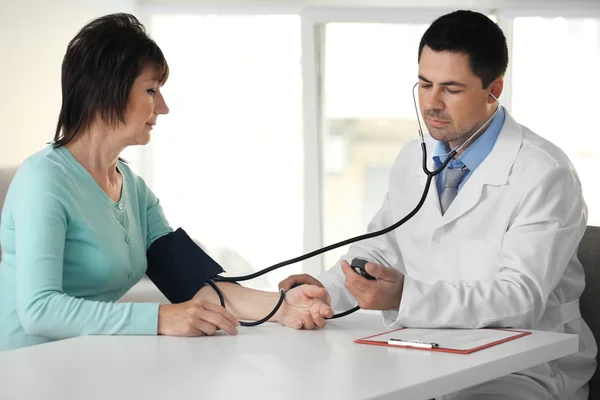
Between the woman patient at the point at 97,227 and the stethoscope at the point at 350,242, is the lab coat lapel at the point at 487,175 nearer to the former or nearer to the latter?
the stethoscope at the point at 350,242

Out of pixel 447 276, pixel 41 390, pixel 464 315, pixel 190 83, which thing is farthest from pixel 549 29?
pixel 41 390

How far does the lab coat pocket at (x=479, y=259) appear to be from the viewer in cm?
168

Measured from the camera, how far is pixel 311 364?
123 centimetres

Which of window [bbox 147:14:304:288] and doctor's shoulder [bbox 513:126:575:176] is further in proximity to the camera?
window [bbox 147:14:304:288]

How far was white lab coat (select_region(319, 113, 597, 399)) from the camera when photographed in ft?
4.95

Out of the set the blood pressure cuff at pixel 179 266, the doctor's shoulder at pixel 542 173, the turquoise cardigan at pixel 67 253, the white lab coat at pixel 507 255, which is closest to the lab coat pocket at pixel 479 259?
the white lab coat at pixel 507 255

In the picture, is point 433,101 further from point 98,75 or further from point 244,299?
point 98,75

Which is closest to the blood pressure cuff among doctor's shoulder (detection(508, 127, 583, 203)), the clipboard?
the clipboard

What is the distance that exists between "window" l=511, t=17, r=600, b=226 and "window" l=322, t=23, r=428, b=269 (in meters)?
0.54

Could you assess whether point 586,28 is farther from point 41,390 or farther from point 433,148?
point 41,390

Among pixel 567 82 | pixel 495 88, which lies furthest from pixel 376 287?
pixel 567 82

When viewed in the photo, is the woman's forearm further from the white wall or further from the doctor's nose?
the white wall

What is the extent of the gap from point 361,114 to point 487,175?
2.52 meters

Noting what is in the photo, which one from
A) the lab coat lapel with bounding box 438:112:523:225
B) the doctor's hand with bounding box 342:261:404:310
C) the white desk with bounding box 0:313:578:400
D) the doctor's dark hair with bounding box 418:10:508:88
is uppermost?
the doctor's dark hair with bounding box 418:10:508:88
